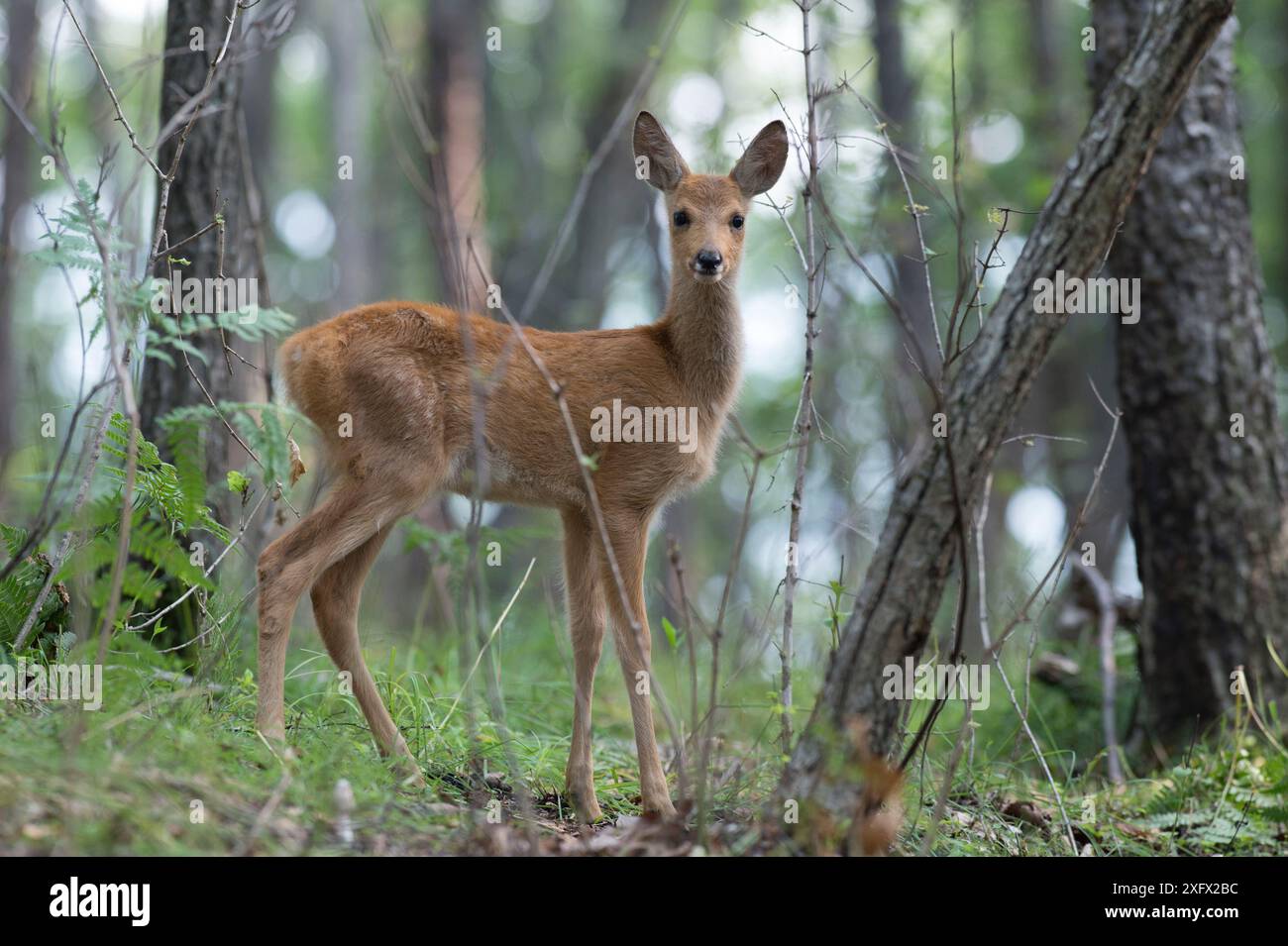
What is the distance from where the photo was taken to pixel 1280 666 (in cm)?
621

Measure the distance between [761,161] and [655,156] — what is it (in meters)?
0.60

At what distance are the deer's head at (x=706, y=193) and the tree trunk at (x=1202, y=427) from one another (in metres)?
2.20

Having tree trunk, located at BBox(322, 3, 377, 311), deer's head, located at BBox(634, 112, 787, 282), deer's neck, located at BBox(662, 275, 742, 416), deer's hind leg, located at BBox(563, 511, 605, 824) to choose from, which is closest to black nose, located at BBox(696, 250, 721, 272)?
deer's head, located at BBox(634, 112, 787, 282)

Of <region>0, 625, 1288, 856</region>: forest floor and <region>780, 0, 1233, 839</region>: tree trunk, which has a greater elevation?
<region>780, 0, 1233, 839</region>: tree trunk

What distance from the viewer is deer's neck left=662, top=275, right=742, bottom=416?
6.32 metres

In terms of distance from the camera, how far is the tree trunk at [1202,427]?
6734mm

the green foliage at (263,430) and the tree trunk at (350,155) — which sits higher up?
the tree trunk at (350,155)

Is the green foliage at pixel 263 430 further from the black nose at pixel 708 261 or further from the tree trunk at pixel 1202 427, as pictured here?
the tree trunk at pixel 1202 427

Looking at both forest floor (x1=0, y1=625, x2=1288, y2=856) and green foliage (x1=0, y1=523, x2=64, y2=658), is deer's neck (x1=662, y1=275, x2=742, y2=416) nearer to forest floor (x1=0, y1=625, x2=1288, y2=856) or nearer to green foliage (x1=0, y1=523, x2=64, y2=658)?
forest floor (x1=0, y1=625, x2=1288, y2=856)

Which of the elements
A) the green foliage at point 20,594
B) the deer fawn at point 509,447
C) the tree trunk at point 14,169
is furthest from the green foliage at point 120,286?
the tree trunk at point 14,169

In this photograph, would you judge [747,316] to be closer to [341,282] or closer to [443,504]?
[443,504]

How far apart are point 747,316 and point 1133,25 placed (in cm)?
298

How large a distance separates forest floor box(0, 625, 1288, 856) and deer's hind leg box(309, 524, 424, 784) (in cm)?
13
